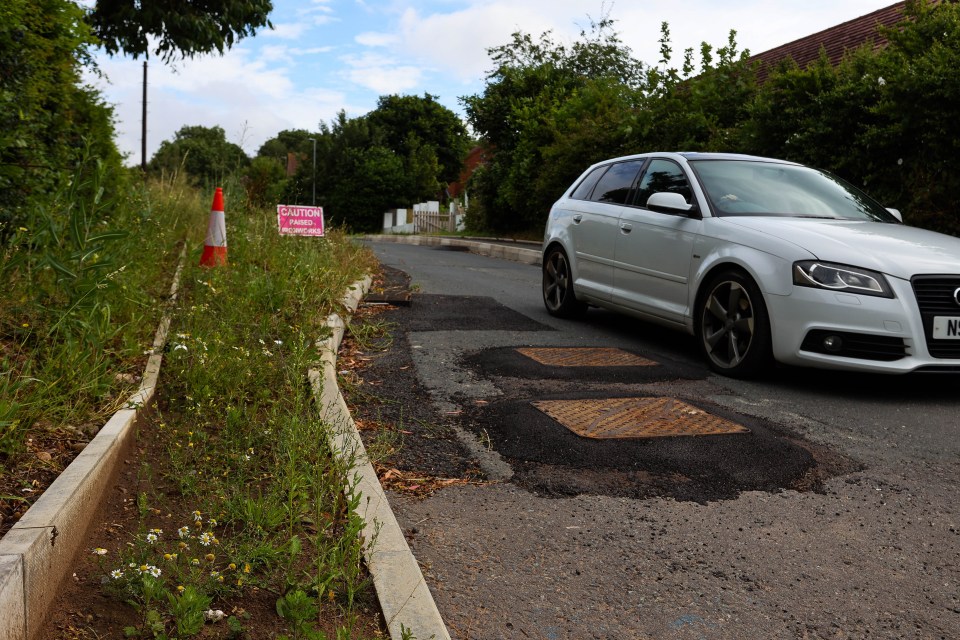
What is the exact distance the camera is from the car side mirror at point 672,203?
259 inches

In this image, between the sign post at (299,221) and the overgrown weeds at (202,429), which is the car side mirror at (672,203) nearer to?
the overgrown weeds at (202,429)

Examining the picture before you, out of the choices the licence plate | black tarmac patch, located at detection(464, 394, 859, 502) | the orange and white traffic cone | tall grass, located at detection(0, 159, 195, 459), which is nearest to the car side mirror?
the licence plate

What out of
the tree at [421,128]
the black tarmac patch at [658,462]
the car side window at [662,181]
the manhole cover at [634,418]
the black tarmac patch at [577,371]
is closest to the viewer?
the black tarmac patch at [658,462]

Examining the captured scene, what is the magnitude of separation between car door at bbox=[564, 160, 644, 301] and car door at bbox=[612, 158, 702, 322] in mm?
133

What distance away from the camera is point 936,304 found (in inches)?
214

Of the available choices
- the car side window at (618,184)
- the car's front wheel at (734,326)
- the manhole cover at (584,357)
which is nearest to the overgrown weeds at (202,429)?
the manhole cover at (584,357)

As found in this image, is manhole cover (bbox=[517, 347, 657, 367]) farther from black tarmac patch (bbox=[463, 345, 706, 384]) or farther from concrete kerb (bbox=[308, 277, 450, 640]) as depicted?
concrete kerb (bbox=[308, 277, 450, 640])

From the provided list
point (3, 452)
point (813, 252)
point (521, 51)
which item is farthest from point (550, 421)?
point (521, 51)

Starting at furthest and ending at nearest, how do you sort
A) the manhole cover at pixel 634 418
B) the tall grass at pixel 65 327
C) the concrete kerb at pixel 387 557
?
the manhole cover at pixel 634 418
the tall grass at pixel 65 327
the concrete kerb at pixel 387 557

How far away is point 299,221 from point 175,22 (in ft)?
30.1

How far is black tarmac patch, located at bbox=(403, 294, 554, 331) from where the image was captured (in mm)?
8008

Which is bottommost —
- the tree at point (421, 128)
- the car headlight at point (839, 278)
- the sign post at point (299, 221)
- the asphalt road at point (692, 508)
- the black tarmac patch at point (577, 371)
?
the asphalt road at point (692, 508)

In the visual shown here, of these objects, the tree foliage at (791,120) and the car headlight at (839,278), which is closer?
the car headlight at (839,278)

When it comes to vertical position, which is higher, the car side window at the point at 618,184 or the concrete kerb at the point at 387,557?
the car side window at the point at 618,184
